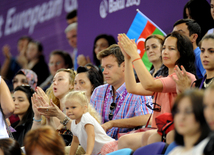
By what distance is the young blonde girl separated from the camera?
3.36 meters

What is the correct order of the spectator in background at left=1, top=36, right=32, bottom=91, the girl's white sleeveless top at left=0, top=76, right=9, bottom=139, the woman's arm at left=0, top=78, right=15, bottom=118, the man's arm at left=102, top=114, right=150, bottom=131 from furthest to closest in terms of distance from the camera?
the spectator in background at left=1, top=36, right=32, bottom=91
the man's arm at left=102, top=114, right=150, bottom=131
the woman's arm at left=0, top=78, right=15, bottom=118
the girl's white sleeveless top at left=0, top=76, right=9, bottom=139

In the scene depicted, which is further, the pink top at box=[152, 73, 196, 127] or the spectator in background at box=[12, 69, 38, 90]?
the spectator in background at box=[12, 69, 38, 90]

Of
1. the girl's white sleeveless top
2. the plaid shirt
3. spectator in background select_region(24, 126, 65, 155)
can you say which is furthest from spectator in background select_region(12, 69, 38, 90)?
spectator in background select_region(24, 126, 65, 155)

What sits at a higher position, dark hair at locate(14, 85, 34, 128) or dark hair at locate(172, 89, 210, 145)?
dark hair at locate(172, 89, 210, 145)

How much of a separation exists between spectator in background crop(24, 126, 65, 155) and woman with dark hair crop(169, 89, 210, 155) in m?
0.90

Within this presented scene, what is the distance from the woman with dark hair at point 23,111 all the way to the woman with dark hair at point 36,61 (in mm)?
1977

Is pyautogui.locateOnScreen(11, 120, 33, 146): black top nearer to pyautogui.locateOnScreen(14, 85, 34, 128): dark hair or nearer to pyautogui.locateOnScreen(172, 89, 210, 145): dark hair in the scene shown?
pyautogui.locateOnScreen(14, 85, 34, 128): dark hair

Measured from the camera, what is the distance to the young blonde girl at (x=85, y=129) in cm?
336

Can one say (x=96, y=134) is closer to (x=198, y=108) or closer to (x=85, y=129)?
(x=85, y=129)

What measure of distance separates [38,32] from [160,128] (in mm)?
7216

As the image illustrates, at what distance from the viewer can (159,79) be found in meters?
3.16

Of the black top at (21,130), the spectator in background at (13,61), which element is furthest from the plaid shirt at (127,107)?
the spectator in background at (13,61)

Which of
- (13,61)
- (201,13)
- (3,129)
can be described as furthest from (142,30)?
(13,61)

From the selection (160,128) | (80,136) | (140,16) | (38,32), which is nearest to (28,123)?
(80,136)
